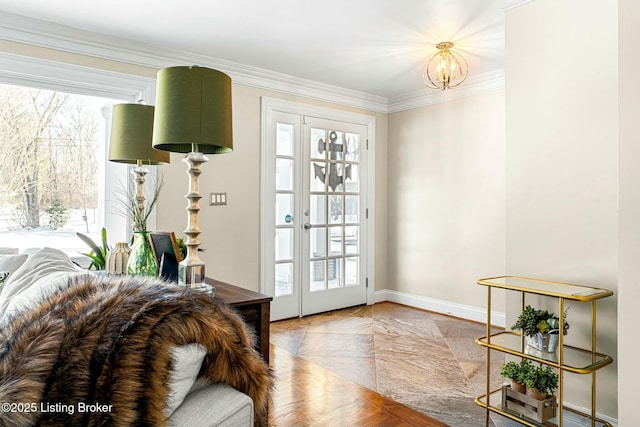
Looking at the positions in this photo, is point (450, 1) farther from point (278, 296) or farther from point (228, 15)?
point (278, 296)

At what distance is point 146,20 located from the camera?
289 centimetres

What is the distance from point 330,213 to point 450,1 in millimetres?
2445

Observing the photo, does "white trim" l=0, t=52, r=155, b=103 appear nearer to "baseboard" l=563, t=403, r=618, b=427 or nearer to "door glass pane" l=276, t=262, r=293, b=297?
"door glass pane" l=276, t=262, r=293, b=297

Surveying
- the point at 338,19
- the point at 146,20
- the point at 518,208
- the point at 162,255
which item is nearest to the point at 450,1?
the point at 338,19

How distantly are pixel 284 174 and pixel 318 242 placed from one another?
81 centimetres

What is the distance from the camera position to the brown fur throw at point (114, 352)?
2.60ft

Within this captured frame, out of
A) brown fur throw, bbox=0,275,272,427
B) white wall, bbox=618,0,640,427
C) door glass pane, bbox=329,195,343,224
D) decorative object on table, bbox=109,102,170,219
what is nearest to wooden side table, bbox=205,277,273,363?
brown fur throw, bbox=0,275,272,427

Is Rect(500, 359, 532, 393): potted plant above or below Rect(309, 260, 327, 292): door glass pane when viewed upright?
below

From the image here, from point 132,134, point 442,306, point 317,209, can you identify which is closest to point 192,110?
point 132,134

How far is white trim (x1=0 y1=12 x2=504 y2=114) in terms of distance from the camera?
9.45 feet

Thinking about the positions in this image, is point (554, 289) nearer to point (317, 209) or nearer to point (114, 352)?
point (114, 352)

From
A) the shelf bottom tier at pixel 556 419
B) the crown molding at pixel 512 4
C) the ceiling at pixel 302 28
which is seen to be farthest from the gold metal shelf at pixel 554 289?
the ceiling at pixel 302 28

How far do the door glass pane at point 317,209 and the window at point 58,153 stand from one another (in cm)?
181

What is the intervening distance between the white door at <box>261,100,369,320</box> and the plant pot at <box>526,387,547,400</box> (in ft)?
8.37
